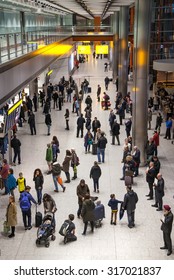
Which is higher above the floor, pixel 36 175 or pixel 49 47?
pixel 49 47

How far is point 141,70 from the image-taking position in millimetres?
17516

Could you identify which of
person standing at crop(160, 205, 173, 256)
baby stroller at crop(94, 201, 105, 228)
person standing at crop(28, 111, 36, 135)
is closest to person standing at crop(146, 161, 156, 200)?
baby stroller at crop(94, 201, 105, 228)

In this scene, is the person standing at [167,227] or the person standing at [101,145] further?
the person standing at [101,145]

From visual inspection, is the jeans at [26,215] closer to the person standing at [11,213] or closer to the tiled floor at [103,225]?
the tiled floor at [103,225]

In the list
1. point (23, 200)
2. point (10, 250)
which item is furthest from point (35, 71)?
point (10, 250)

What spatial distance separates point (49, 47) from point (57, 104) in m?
7.39

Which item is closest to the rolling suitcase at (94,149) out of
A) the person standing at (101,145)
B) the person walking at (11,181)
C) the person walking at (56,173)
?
the person standing at (101,145)

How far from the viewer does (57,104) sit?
31969 mm

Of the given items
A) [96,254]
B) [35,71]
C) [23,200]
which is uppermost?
[35,71]

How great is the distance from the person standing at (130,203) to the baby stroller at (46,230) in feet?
6.89

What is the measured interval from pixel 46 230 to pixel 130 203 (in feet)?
8.12

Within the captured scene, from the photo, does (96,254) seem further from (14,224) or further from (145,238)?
(14,224)

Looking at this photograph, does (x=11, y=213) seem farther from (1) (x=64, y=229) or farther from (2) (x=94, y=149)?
(2) (x=94, y=149)

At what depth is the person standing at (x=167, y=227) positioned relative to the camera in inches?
417
